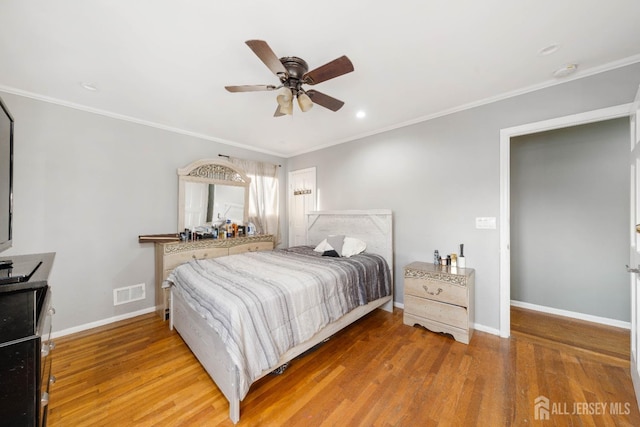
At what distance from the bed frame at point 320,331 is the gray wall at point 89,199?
40.1 inches

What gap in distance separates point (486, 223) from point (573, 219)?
1388mm

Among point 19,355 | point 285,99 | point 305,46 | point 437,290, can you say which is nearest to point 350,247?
point 437,290

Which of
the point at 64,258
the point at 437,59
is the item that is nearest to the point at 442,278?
the point at 437,59

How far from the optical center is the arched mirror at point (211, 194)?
143 inches

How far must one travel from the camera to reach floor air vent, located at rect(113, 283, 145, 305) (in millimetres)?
3067

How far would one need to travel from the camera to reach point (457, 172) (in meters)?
2.95

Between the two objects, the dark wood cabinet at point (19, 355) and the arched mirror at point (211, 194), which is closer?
the dark wood cabinet at point (19, 355)

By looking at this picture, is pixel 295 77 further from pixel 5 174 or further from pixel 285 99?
pixel 5 174

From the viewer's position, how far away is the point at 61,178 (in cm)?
272

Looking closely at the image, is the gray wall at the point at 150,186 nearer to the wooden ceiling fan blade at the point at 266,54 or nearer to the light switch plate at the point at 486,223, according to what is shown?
the light switch plate at the point at 486,223

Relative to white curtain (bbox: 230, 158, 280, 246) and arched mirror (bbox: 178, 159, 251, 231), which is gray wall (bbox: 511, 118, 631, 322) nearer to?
white curtain (bbox: 230, 158, 280, 246)

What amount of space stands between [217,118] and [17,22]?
68.4 inches

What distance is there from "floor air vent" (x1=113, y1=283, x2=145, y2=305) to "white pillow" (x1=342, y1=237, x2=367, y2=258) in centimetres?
276

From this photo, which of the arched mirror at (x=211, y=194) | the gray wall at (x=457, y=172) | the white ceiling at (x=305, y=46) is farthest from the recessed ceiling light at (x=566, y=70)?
the arched mirror at (x=211, y=194)
